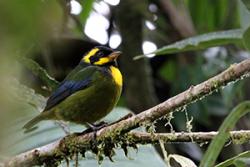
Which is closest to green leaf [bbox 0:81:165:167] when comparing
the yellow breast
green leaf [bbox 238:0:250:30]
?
the yellow breast

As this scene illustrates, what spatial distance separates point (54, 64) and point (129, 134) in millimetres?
2114

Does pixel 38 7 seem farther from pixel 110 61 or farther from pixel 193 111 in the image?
pixel 193 111

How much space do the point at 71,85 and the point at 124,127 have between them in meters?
1.07

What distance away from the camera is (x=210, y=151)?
72cm

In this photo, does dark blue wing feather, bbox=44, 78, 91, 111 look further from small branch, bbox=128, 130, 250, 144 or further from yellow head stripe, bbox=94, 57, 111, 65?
small branch, bbox=128, 130, 250, 144

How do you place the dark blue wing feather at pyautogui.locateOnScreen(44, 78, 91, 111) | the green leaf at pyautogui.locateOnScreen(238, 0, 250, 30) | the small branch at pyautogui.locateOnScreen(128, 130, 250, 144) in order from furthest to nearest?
the dark blue wing feather at pyautogui.locateOnScreen(44, 78, 91, 111) → the small branch at pyautogui.locateOnScreen(128, 130, 250, 144) → the green leaf at pyautogui.locateOnScreen(238, 0, 250, 30)

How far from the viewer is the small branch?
1216 mm

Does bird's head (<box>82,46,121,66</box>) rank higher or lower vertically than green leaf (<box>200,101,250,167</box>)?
higher

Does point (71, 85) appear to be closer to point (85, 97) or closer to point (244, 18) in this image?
point (85, 97)

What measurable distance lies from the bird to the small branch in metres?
0.70

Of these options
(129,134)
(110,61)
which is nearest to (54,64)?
(110,61)

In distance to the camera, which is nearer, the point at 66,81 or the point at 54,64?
the point at 66,81

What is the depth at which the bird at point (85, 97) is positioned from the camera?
2.09 m

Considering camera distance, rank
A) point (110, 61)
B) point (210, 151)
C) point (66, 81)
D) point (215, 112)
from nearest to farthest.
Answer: point (210, 151), point (66, 81), point (110, 61), point (215, 112)
